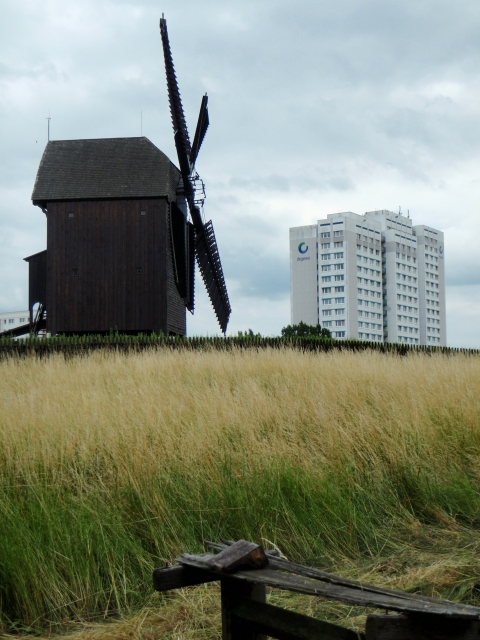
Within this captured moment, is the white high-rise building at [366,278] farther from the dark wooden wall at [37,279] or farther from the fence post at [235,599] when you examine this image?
the fence post at [235,599]

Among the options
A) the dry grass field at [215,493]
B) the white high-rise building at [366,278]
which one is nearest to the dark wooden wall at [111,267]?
the dry grass field at [215,493]

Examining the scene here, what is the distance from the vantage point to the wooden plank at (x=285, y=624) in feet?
7.94

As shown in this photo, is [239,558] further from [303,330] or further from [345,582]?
[303,330]

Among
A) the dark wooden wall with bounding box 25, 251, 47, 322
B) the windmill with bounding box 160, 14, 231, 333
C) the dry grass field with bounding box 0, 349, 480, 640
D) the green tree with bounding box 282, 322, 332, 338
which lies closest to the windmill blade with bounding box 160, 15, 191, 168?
the windmill with bounding box 160, 14, 231, 333

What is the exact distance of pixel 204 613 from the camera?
168 inches

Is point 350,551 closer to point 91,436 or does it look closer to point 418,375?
point 91,436

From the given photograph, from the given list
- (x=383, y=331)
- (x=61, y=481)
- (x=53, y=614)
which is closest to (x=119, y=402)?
(x=61, y=481)

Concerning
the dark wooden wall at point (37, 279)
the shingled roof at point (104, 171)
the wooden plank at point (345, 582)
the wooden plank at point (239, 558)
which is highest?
the shingled roof at point (104, 171)

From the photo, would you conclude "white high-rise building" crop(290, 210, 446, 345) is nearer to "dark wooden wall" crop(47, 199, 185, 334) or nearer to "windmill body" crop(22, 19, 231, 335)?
"windmill body" crop(22, 19, 231, 335)

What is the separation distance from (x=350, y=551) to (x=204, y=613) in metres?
1.67

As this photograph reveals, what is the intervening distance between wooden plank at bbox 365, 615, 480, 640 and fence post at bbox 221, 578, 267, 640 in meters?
0.82

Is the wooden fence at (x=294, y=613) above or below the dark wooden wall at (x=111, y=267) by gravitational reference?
below

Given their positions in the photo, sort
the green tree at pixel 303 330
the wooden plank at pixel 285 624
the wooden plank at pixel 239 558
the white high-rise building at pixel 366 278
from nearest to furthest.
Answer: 1. the wooden plank at pixel 285 624
2. the wooden plank at pixel 239 558
3. the green tree at pixel 303 330
4. the white high-rise building at pixel 366 278

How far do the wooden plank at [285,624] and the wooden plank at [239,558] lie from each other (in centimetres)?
17
